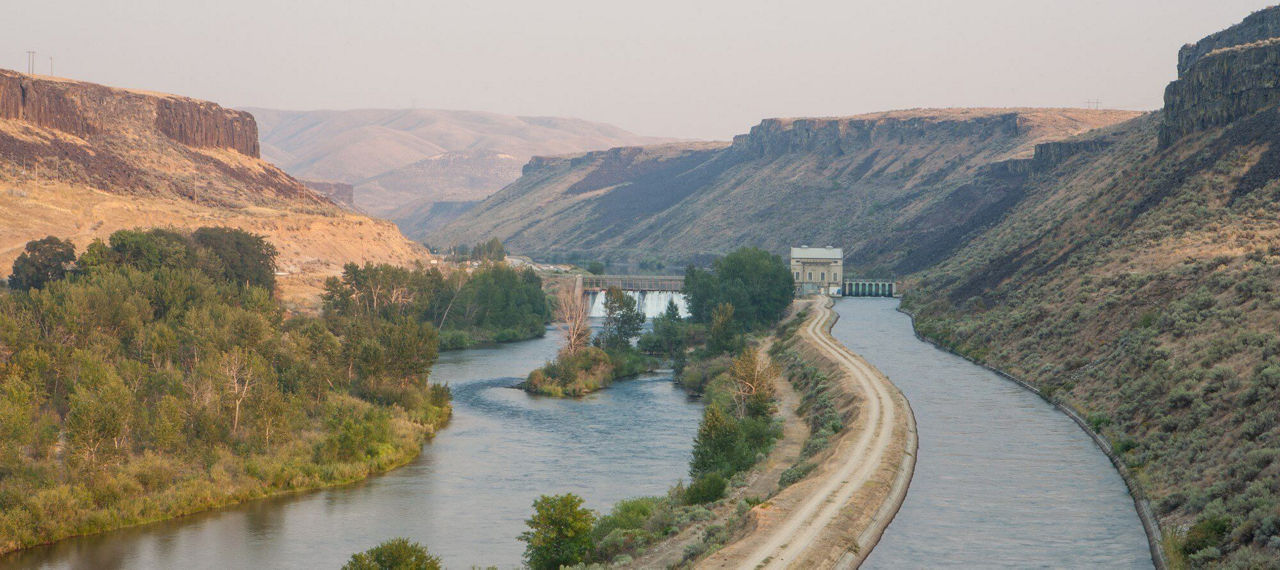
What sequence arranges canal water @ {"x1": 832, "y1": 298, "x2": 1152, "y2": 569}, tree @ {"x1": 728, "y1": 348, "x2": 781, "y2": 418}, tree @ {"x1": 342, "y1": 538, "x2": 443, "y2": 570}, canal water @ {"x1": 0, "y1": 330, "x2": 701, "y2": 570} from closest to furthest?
tree @ {"x1": 342, "y1": 538, "x2": 443, "y2": 570} < canal water @ {"x1": 832, "y1": 298, "x2": 1152, "y2": 569} < canal water @ {"x1": 0, "y1": 330, "x2": 701, "y2": 570} < tree @ {"x1": 728, "y1": 348, "x2": 781, "y2": 418}

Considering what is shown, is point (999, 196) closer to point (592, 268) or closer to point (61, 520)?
point (592, 268)

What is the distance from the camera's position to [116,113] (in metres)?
144

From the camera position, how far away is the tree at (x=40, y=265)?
83750mm

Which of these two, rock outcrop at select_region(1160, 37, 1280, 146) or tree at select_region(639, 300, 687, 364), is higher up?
rock outcrop at select_region(1160, 37, 1280, 146)

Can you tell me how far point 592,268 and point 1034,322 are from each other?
355ft

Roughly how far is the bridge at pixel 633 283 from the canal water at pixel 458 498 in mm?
86849

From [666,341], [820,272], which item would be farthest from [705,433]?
[820,272]

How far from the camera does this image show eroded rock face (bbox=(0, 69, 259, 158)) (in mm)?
129500

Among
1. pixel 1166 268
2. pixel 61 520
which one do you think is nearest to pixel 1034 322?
pixel 1166 268

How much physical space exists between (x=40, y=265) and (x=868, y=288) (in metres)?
102

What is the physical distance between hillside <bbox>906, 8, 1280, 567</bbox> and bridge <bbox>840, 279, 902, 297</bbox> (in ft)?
113

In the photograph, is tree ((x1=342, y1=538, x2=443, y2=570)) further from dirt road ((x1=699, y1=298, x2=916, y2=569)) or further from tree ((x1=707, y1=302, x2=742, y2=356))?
tree ((x1=707, y1=302, x2=742, y2=356))

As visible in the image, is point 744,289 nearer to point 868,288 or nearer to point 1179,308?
point 1179,308

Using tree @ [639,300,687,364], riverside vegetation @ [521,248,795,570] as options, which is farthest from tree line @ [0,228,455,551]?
tree @ [639,300,687,364]
